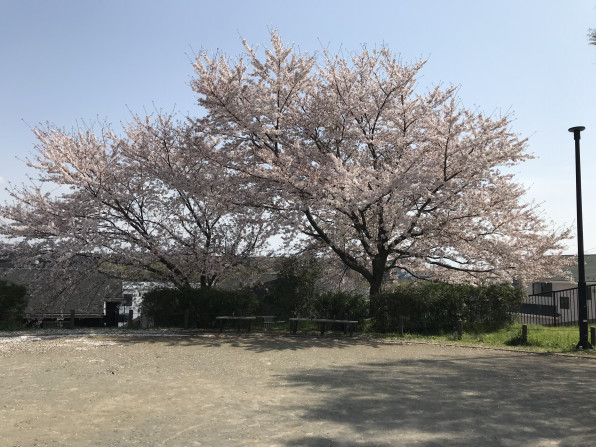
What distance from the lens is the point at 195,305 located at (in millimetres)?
17406

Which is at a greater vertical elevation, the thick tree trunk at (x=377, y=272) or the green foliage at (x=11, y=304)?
the thick tree trunk at (x=377, y=272)

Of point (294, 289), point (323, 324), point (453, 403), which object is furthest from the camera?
point (294, 289)

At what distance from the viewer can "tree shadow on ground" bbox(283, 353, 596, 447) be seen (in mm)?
5262

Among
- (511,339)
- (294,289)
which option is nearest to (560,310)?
(511,339)

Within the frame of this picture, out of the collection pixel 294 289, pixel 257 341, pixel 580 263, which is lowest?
pixel 257 341

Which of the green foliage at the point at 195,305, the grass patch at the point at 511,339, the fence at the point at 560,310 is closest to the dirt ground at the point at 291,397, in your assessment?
the grass patch at the point at 511,339

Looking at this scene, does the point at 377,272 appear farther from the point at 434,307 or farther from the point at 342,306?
the point at 434,307

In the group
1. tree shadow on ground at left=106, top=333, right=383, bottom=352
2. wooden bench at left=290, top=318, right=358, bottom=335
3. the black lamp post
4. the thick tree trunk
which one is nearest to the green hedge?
wooden bench at left=290, top=318, right=358, bottom=335

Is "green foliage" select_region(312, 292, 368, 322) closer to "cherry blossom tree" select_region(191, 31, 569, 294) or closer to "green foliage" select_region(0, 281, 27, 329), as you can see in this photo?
"cherry blossom tree" select_region(191, 31, 569, 294)

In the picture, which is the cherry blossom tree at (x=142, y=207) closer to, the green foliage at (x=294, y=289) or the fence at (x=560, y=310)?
the green foliage at (x=294, y=289)

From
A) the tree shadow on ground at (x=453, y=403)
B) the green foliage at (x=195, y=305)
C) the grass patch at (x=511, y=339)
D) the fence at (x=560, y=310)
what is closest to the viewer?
the tree shadow on ground at (x=453, y=403)

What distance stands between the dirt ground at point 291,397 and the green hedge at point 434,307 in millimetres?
3417

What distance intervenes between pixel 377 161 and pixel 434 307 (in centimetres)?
573

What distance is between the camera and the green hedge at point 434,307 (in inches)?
608
